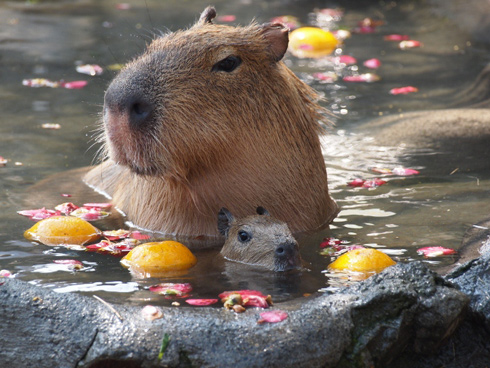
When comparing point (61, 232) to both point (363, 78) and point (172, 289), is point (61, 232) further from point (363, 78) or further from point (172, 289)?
point (363, 78)

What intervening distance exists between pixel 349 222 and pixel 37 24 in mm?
6623

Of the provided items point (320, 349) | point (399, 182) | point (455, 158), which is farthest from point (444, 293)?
point (455, 158)

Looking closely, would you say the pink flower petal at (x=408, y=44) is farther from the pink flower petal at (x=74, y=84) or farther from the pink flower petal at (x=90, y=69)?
the pink flower petal at (x=74, y=84)

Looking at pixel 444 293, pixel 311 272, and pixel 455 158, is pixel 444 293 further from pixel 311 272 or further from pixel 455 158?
pixel 455 158

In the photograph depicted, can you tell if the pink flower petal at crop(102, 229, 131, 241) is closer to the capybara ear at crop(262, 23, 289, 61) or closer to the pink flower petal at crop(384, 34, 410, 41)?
the capybara ear at crop(262, 23, 289, 61)

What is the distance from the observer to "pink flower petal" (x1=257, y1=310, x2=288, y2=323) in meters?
3.27

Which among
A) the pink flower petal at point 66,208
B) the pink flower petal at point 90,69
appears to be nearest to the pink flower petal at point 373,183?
the pink flower petal at point 66,208

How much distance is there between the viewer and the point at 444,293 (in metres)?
3.48

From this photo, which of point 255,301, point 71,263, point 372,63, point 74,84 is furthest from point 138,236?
point 372,63

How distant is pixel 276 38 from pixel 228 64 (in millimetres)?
346

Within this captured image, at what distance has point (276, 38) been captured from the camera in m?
4.84

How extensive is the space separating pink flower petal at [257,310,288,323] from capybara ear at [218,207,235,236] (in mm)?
1370

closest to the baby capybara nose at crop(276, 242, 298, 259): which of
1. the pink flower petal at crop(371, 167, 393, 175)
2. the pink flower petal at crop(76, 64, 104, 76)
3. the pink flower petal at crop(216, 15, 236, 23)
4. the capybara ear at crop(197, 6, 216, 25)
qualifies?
the capybara ear at crop(197, 6, 216, 25)

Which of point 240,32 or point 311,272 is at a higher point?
point 240,32
